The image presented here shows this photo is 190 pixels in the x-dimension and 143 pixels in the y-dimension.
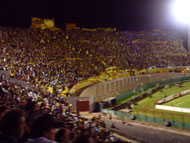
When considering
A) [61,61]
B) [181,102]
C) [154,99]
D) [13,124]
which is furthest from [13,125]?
[61,61]

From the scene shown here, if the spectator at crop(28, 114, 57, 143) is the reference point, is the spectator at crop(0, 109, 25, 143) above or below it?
above

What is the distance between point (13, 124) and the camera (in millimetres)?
2844

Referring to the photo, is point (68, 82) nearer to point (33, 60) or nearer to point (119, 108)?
point (33, 60)

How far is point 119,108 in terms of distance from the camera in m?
26.8

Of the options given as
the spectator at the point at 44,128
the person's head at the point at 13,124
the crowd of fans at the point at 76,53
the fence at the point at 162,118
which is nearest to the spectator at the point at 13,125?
the person's head at the point at 13,124

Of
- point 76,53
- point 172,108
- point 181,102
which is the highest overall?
point 76,53

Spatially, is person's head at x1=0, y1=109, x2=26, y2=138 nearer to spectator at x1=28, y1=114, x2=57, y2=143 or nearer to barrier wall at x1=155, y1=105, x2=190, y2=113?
spectator at x1=28, y1=114, x2=57, y2=143

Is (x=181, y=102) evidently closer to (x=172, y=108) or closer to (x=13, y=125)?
(x=172, y=108)

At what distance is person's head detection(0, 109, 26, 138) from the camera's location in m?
2.80

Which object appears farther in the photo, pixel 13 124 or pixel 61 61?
pixel 61 61

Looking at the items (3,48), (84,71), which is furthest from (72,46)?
(3,48)

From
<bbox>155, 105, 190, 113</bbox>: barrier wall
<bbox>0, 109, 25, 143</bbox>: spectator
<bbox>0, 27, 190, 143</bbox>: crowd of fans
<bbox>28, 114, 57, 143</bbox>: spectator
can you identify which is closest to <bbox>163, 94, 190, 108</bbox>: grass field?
<bbox>155, 105, 190, 113</bbox>: barrier wall

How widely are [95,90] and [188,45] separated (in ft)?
132

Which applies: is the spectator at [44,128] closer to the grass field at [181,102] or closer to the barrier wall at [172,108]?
the barrier wall at [172,108]
